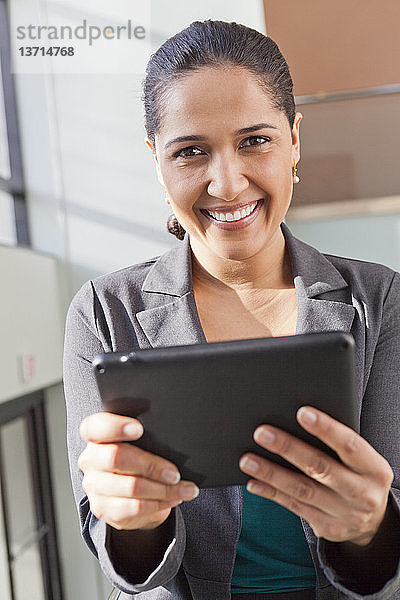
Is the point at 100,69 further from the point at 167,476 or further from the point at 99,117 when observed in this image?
the point at 167,476

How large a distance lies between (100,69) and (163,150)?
8.05ft

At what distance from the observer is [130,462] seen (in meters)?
0.91

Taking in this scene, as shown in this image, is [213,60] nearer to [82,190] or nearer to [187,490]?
[187,490]

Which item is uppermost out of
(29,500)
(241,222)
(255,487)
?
(241,222)

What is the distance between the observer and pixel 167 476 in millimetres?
923

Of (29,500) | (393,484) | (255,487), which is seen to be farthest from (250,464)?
(29,500)

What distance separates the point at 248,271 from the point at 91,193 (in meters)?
2.35

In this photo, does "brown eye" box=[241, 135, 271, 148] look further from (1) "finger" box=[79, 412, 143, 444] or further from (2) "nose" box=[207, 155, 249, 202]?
(1) "finger" box=[79, 412, 143, 444]

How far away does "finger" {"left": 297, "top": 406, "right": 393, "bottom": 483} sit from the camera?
2.84ft

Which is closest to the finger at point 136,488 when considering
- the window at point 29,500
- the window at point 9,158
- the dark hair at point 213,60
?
the dark hair at point 213,60

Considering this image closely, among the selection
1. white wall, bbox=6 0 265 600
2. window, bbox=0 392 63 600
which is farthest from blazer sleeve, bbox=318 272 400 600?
white wall, bbox=6 0 265 600

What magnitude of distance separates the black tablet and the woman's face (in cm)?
36

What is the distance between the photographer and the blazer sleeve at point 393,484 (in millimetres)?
1006

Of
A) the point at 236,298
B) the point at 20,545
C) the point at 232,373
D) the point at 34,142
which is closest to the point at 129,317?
the point at 236,298
